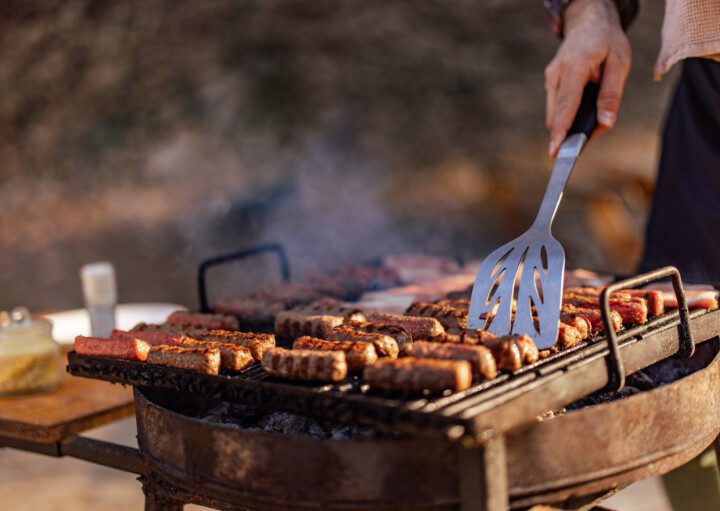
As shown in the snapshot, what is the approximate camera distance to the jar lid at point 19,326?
9.91 ft

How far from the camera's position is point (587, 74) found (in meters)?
2.82

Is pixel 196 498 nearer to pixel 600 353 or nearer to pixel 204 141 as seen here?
pixel 600 353

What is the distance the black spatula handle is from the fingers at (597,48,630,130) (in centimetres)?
2

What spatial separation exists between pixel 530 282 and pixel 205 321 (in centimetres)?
122

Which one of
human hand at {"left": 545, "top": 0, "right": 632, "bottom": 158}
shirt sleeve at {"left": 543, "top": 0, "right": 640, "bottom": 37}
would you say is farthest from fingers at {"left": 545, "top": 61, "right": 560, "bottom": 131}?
shirt sleeve at {"left": 543, "top": 0, "right": 640, "bottom": 37}

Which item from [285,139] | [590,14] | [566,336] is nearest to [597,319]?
[566,336]

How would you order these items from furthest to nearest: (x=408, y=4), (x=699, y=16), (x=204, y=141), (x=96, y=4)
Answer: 1. (x=204, y=141)
2. (x=408, y=4)
3. (x=96, y=4)
4. (x=699, y=16)

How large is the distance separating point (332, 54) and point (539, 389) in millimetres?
7245

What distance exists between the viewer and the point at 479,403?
169cm

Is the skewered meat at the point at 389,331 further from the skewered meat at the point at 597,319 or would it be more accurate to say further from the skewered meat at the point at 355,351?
the skewered meat at the point at 597,319

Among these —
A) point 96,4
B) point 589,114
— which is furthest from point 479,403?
point 96,4

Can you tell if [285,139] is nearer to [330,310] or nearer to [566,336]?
[330,310]

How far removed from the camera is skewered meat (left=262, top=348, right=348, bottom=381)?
1944 mm

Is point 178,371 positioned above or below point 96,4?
below
